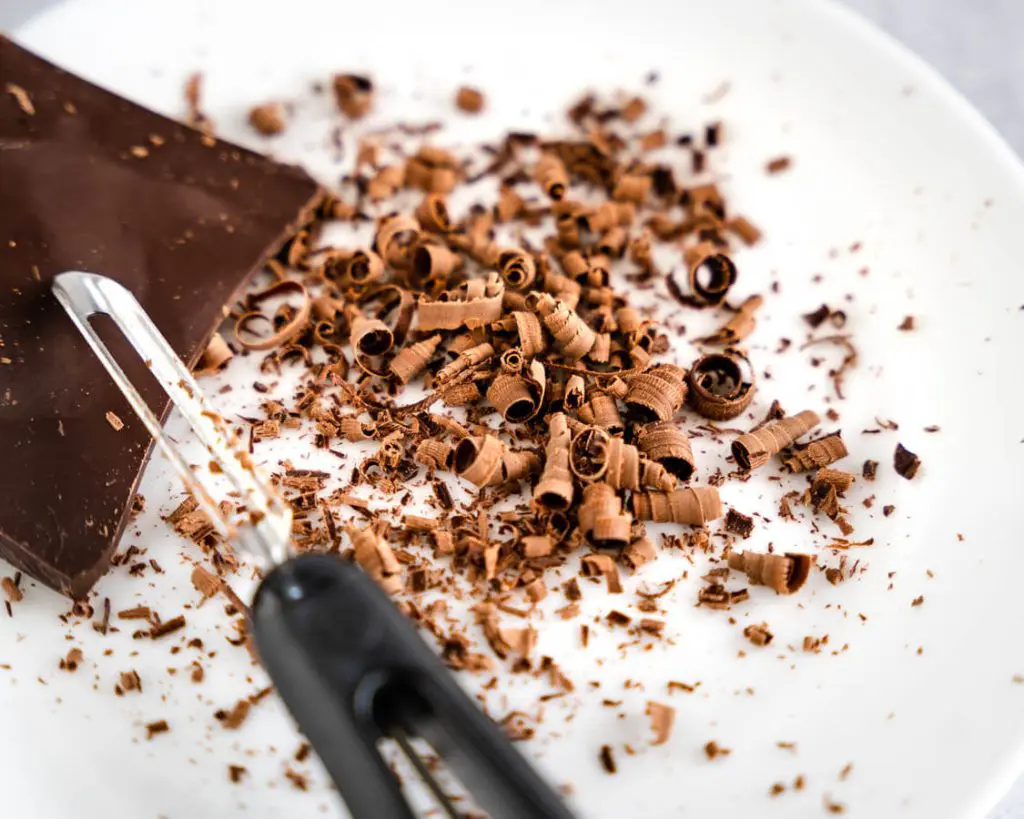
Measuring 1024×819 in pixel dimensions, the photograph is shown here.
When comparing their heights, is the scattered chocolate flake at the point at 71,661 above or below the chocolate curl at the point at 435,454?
below

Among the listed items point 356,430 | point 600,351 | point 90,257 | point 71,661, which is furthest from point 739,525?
point 90,257

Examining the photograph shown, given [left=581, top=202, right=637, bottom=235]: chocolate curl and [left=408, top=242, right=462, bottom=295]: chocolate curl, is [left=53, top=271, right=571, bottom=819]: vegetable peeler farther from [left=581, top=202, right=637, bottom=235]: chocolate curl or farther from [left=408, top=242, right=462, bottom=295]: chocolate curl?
[left=581, top=202, right=637, bottom=235]: chocolate curl

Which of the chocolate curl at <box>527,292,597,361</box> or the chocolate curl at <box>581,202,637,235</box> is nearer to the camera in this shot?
the chocolate curl at <box>527,292,597,361</box>

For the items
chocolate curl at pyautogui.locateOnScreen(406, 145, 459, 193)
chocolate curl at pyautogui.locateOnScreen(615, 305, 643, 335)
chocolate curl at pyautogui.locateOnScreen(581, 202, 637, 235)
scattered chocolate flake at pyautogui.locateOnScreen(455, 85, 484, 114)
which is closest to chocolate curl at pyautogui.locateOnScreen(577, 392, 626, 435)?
chocolate curl at pyautogui.locateOnScreen(615, 305, 643, 335)

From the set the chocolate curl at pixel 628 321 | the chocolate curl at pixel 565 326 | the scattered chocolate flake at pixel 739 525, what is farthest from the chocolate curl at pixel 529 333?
the scattered chocolate flake at pixel 739 525

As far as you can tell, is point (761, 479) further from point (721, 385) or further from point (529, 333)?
point (529, 333)

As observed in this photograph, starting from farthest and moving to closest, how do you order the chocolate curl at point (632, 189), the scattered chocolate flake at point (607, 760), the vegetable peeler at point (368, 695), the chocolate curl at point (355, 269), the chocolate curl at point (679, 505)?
the chocolate curl at point (632, 189)
the chocolate curl at point (355, 269)
the chocolate curl at point (679, 505)
the scattered chocolate flake at point (607, 760)
the vegetable peeler at point (368, 695)

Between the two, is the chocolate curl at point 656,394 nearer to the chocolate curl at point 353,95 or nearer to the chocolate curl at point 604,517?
the chocolate curl at point 604,517
